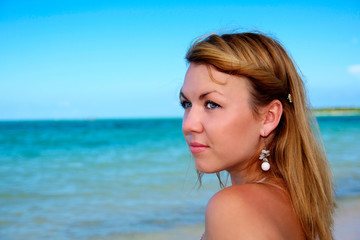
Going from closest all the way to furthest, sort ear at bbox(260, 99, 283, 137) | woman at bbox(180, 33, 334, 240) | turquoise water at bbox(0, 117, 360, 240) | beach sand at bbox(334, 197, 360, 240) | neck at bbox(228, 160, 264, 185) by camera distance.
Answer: woman at bbox(180, 33, 334, 240) → ear at bbox(260, 99, 283, 137) → neck at bbox(228, 160, 264, 185) → beach sand at bbox(334, 197, 360, 240) → turquoise water at bbox(0, 117, 360, 240)

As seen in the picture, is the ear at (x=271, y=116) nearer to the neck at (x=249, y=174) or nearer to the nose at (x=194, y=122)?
the neck at (x=249, y=174)

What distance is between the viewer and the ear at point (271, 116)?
5.98 feet

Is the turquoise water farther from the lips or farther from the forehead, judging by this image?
the forehead

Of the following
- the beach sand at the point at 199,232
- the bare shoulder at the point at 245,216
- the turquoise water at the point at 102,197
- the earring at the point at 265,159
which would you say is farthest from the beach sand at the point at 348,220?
the bare shoulder at the point at 245,216

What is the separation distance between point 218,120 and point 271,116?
305mm

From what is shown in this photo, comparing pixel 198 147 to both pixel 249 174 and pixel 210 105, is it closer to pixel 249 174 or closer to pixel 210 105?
pixel 210 105

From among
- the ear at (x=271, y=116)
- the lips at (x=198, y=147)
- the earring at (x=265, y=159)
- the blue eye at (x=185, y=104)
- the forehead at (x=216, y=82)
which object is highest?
the forehead at (x=216, y=82)

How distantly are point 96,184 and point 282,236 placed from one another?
7.50m

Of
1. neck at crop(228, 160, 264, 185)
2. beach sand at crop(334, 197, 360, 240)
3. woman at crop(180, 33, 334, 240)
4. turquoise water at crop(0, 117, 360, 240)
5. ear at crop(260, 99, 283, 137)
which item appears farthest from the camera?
turquoise water at crop(0, 117, 360, 240)

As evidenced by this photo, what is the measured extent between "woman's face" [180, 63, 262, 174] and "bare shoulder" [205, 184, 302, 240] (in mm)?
247

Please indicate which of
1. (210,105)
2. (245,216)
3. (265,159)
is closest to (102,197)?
(265,159)

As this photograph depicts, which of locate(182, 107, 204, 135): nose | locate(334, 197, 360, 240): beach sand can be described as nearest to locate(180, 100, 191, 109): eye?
locate(182, 107, 204, 135): nose

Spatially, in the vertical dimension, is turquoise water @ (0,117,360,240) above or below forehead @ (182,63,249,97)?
below

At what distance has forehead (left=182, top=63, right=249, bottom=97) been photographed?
5.55ft
